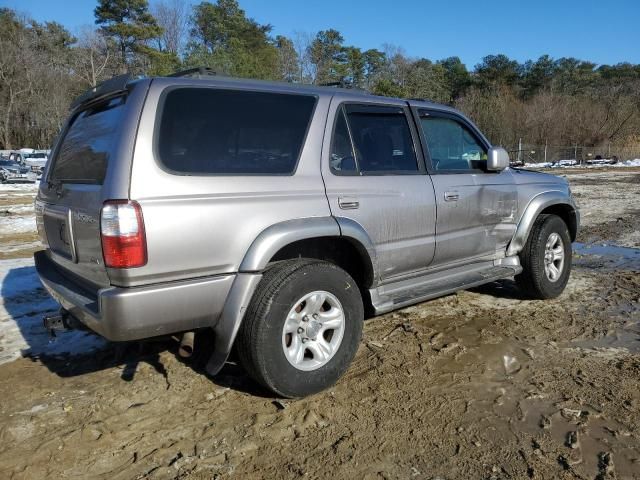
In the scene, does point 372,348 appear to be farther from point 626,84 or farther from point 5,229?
point 626,84

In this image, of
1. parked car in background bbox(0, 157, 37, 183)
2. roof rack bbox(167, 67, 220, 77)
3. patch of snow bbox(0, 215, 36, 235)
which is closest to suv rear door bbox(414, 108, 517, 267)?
roof rack bbox(167, 67, 220, 77)

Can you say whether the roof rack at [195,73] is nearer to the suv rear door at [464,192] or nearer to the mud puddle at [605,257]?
the suv rear door at [464,192]

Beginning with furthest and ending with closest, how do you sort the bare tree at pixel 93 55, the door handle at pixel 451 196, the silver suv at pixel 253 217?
the bare tree at pixel 93 55 → the door handle at pixel 451 196 → the silver suv at pixel 253 217

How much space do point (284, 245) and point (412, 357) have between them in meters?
1.47

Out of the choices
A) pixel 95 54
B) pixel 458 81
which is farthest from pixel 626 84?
pixel 95 54

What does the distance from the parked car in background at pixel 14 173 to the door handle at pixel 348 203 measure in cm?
2590

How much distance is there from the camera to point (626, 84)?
6188cm

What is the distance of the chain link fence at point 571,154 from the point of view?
44.1m

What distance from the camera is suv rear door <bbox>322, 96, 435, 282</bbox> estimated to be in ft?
11.3

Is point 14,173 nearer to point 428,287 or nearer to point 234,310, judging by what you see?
point 428,287

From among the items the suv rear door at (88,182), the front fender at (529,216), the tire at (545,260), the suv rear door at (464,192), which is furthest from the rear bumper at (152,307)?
the tire at (545,260)

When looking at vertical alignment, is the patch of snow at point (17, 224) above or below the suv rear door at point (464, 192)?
below

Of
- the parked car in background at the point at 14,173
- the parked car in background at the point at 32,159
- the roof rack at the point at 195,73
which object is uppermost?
the parked car in background at the point at 32,159

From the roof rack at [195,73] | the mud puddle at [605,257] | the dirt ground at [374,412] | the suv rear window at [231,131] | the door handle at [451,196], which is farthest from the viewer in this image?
the mud puddle at [605,257]
